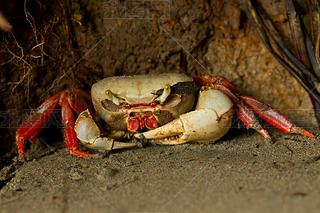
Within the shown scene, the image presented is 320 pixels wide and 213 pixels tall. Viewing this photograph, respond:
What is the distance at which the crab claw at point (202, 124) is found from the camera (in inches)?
110

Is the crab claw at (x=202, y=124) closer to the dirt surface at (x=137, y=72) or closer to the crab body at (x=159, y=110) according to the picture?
the crab body at (x=159, y=110)

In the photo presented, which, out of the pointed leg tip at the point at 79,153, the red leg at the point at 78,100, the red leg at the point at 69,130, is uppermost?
the red leg at the point at 78,100

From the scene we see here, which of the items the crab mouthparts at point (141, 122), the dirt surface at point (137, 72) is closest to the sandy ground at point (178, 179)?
the dirt surface at point (137, 72)

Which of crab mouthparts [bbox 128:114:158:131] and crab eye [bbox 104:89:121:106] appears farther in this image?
crab mouthparts [bbox 128:114:158:131]

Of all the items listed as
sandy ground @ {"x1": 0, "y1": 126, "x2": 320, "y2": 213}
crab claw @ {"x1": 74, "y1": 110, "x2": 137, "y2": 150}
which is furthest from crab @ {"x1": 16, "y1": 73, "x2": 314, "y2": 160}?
sandy ground @ {"x1": 0, "y1": 126, "x2": 320, "y2": 213}

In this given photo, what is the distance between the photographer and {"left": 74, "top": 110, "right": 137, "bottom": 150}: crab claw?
288 cm

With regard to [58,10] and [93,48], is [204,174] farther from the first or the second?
[58,10]

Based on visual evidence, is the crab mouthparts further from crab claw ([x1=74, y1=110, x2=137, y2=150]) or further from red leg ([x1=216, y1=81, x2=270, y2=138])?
red leg ([x1=216, y1=81, x2=270, y2=138])

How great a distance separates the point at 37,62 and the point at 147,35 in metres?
1.21

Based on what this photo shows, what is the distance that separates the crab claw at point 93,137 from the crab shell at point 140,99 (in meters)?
0.22

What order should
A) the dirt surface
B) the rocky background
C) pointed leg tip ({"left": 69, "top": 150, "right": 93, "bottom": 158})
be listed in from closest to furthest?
the dirt surface, pointed leg tip ({"left": 69, "top": 150, "right": 93, "bottom": 158}), the rocky background

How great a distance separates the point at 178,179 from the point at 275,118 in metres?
1.33

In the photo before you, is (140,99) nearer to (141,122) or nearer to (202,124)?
(141,122)

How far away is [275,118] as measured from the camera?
2957 millimetres
